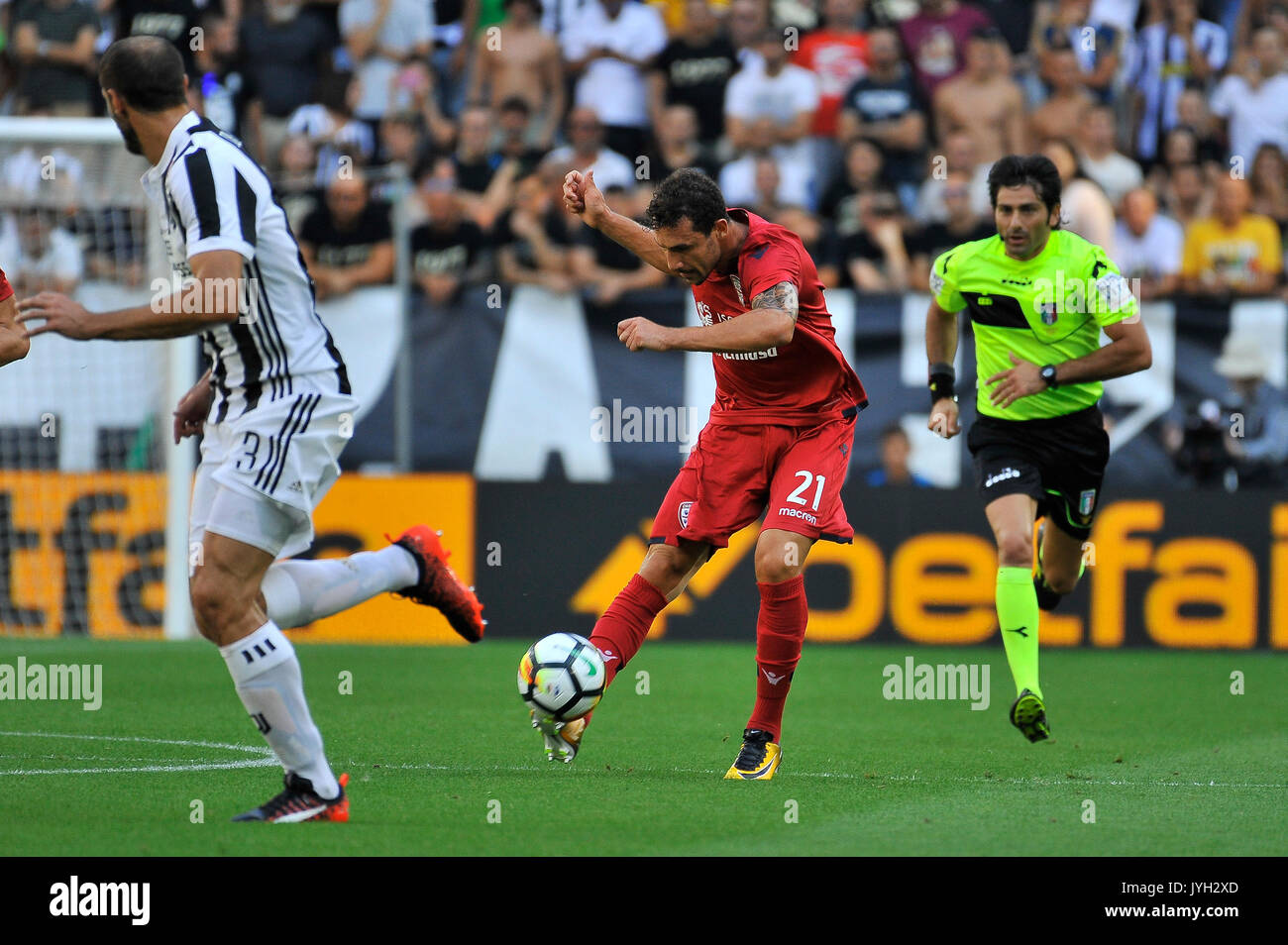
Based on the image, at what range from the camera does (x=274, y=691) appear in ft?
17.2

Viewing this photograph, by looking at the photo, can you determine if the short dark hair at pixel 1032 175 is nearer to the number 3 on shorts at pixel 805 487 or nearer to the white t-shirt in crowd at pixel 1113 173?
→ the number 3 on shorts at pixel 805 487

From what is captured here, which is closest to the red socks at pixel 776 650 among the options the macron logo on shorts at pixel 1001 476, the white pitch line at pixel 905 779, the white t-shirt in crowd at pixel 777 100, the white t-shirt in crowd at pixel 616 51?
the white pitch line at pixel 905 779

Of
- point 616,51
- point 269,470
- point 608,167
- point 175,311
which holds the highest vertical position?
point 616,51

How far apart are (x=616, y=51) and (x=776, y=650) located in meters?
9.68

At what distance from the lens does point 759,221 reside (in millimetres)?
6828

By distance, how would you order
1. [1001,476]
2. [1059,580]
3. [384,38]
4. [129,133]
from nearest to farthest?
1. [129,133]
2. [1001,476]
3. [1059,580]
4. [384,38]

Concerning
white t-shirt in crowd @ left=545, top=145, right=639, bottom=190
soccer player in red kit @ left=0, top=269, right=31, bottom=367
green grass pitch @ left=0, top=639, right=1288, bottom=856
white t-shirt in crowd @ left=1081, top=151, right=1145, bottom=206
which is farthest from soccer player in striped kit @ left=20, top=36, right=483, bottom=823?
white t-shirt in crowd @ left=1081, top=151, right=1145, bottom=206

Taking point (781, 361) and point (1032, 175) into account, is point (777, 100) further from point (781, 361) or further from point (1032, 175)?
point (781, 361)

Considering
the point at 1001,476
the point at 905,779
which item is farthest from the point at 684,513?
the point at 1001,476

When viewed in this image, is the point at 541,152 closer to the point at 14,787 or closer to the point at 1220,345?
the point at 1220,345

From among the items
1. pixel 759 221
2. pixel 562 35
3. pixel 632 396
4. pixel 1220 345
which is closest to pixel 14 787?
pixel 759 221

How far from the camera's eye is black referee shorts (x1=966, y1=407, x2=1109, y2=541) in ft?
26.5

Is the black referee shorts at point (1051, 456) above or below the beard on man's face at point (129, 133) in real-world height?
below

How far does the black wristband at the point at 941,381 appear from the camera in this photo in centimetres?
831
